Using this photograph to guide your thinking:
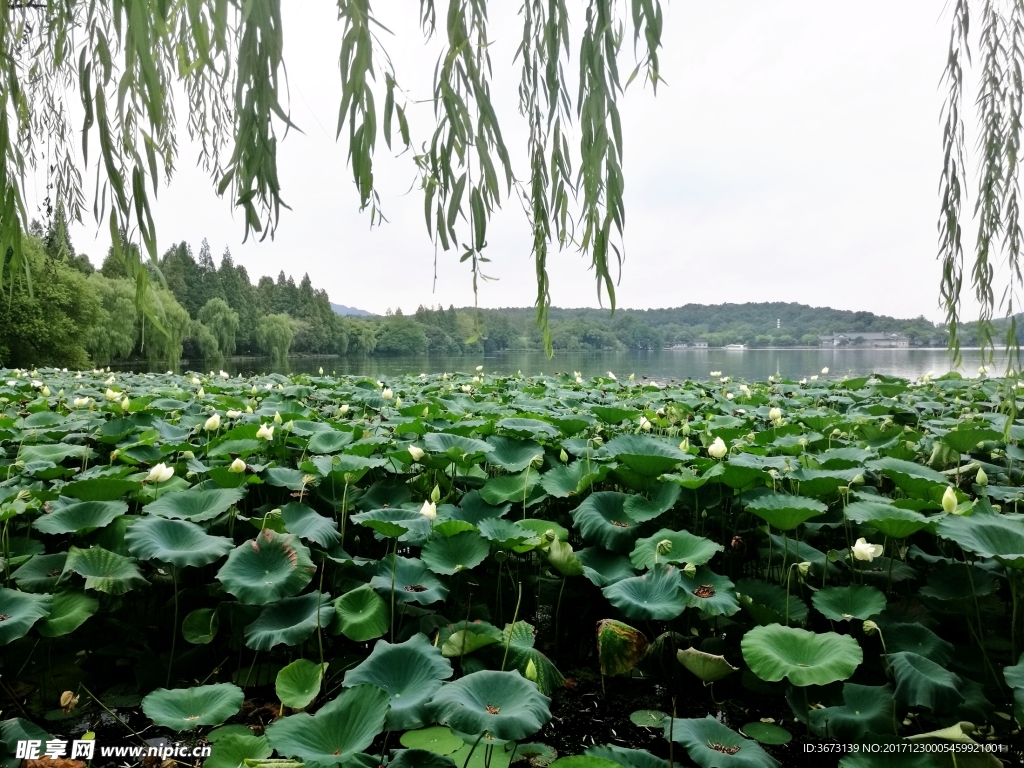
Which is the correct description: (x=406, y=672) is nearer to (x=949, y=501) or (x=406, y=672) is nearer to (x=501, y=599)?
(x=501, y=599)

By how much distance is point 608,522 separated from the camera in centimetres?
134

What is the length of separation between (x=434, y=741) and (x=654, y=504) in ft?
2.33

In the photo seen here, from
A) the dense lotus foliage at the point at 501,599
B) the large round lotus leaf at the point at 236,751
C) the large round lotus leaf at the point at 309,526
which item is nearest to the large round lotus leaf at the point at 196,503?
the dense lotus foliage at the point at 501,599

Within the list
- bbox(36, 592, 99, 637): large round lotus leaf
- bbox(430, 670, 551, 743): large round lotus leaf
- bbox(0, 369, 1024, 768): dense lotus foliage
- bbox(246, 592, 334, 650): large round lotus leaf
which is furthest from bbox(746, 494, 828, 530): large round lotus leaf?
bbox(36, 592, 99, 637): large round lotus leaf

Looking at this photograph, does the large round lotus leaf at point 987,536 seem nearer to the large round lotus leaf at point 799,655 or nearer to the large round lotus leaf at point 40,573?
the large round lotus leaf at point 799,655

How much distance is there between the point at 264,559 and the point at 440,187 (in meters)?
0.80

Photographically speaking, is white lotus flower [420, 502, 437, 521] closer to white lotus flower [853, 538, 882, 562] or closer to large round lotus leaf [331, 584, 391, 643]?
large round lotus leaf [331, 584, 391, 643]

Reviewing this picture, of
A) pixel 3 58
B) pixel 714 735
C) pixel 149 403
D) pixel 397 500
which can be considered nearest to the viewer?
pixel 714 735

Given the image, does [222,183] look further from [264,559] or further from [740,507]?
[740,507]

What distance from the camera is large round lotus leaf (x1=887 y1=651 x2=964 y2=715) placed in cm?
89

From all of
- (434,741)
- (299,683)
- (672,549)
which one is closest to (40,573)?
(299,683)

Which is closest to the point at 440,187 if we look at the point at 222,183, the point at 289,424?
the point at 222,183

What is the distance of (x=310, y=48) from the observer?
112cm

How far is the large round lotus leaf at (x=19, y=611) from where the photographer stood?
95 cm
